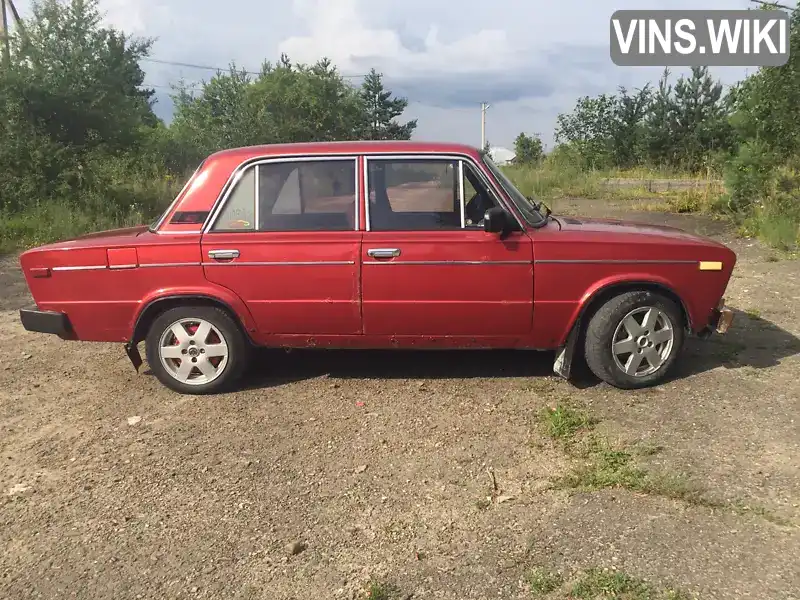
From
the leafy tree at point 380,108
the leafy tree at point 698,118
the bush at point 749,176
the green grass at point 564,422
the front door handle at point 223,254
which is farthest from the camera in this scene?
the leafy tree at point 380,108

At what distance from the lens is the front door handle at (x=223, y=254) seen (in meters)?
4.61

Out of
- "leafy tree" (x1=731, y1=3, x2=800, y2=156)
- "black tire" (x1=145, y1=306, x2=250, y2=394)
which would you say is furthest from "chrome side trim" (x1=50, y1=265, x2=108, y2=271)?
"leafy tree" (x1=731, y1=3, x2=800, y2=156)


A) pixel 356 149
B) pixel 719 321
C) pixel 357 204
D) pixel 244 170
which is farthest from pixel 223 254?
pixel 719 321

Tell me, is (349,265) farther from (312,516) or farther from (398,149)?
(312,516)

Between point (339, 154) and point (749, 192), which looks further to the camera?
point (749, 192)

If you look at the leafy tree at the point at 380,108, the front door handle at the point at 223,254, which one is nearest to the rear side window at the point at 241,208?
the front door handle at the point at 223,254

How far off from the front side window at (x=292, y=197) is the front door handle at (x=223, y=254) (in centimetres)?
18

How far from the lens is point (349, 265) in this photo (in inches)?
180

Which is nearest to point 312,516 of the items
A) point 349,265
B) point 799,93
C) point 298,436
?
point 298,436

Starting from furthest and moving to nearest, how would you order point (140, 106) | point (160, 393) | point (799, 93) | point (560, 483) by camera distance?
point (140, 106), point (799, 93), point (160, 393), point (560, 483)

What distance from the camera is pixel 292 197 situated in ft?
15.5

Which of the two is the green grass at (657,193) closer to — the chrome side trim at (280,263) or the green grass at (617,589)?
the chrome side trim at (280,263)

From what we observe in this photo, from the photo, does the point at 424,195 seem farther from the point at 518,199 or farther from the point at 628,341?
the point at 628,341

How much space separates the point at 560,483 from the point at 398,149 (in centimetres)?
255
